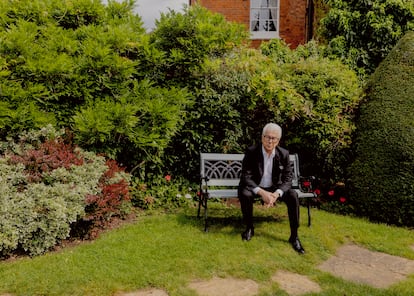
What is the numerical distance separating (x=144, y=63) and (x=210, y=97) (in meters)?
1.21

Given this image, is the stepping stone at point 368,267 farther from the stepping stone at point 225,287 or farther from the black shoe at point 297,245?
the stepping stone at point 225,287

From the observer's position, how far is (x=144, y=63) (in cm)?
634

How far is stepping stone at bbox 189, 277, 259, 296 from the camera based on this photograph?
12.0ft

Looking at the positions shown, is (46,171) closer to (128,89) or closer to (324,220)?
(128,89)

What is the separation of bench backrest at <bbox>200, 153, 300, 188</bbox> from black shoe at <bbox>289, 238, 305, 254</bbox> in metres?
1.15

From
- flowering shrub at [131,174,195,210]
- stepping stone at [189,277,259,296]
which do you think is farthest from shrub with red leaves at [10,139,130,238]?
stepping stone at [189,277,259,296]

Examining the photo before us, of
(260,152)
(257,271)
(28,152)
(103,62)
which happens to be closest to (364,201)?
(260,152)

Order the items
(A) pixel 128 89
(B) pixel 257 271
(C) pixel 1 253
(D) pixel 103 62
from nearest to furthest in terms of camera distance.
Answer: (B) pixel 257 271 → (C) pixel 1 253 → (D) pixel 103 62 → (A) pixel 128 89

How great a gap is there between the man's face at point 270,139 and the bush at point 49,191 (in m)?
2.02

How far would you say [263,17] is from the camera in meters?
14.4

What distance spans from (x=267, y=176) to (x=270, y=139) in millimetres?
547

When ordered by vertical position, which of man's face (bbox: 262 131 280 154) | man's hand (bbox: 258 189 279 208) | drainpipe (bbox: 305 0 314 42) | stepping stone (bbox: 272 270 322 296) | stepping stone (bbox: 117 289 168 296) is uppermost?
drainpipe (bbox: 305 0 314 42)

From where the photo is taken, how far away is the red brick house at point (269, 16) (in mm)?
14117

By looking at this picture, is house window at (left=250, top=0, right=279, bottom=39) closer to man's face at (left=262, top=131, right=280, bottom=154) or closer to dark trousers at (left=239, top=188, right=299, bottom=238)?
man's face at (left=262, top=131, right=280, bottom=154)
